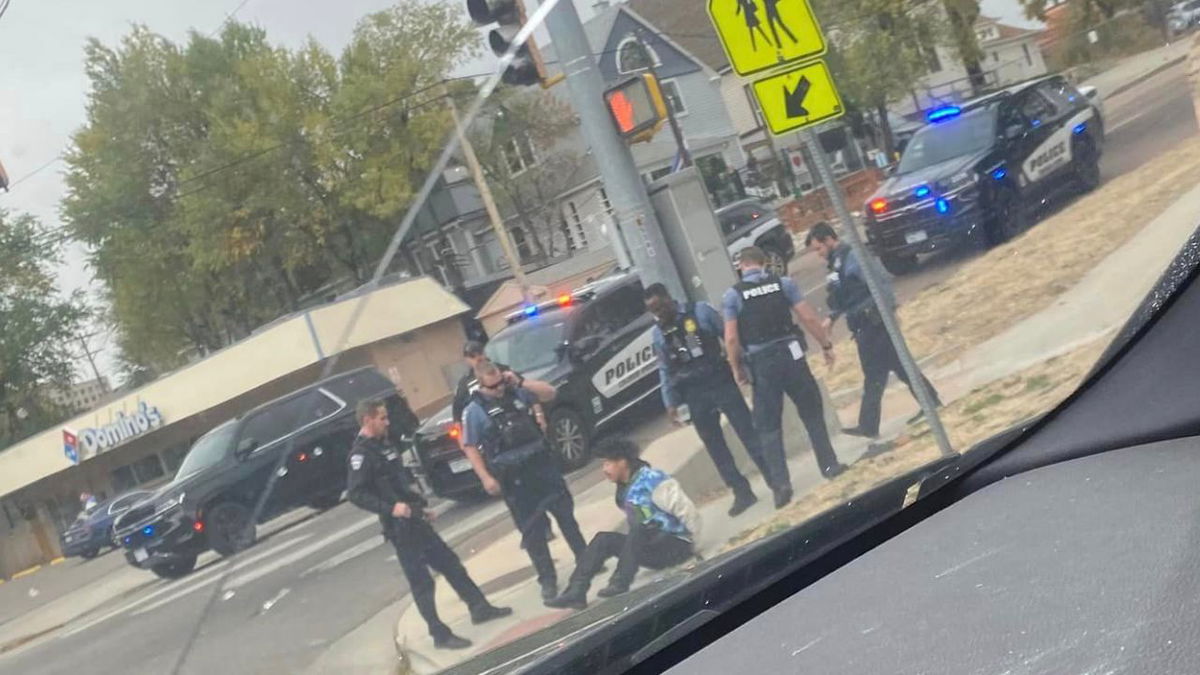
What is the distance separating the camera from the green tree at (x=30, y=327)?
3627 millimetres

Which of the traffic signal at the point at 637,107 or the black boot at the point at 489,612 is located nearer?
the black boot at the point at 489,612

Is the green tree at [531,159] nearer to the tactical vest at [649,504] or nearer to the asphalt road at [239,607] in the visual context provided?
the tactical vest at [649,504]

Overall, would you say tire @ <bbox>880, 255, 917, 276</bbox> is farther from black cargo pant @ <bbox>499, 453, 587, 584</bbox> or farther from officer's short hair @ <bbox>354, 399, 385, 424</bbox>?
officer's short hair @ <bbox>354, 399, 385, 424</bbox>

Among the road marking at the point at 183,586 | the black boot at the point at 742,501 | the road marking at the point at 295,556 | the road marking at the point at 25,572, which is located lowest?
the black boot at the point at 742,501

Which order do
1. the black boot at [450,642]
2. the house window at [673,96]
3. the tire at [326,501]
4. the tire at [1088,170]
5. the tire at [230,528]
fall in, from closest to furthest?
the tire at [230,528]
the tire at [326,501]
the black boot at [450,642]
the house window at [673,96]
the tire at [1088,170]

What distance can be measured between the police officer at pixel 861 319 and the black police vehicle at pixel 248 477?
2.58 metres

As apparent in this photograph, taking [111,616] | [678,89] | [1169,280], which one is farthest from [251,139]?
[1169,280]

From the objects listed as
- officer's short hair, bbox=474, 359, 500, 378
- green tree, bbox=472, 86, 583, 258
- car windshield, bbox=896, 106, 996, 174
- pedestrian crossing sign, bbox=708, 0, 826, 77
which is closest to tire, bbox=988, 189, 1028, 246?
car windshield, bbox=896, 106, 996, 174

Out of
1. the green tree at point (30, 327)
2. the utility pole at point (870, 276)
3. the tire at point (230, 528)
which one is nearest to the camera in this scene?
the green tree at point (30, 327)

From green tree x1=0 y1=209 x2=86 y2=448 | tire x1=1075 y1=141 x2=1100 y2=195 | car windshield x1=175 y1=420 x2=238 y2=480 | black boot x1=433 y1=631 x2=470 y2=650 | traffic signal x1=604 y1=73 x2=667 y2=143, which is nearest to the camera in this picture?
green tree x1=0 y1=209 x2=86 y2=448

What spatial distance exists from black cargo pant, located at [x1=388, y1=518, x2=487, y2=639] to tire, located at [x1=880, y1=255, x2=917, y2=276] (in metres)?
2.81

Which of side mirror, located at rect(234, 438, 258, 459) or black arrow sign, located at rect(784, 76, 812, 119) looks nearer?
side mirror, located at rect(234, 438, 258, 459)

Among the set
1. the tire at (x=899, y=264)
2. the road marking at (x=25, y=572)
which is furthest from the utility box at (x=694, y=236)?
the road marking at (x=25, y=572)

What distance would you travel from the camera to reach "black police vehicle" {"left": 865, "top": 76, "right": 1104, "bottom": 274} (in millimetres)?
6098
